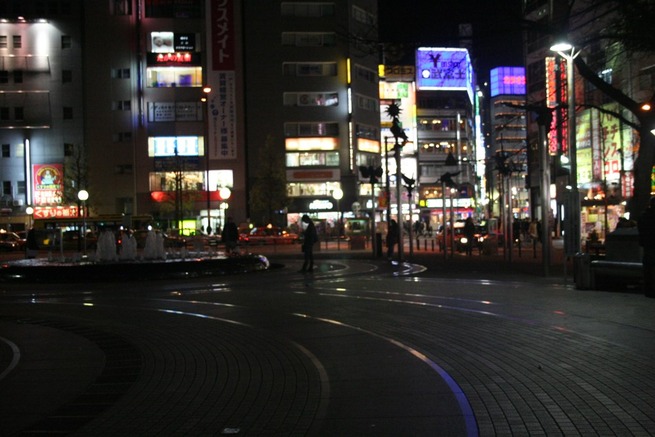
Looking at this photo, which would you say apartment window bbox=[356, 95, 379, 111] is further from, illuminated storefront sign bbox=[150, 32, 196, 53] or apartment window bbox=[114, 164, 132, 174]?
apartment window bbox=[114, 164, 132, 174]

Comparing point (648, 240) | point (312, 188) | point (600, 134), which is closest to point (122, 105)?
point (312, 188)

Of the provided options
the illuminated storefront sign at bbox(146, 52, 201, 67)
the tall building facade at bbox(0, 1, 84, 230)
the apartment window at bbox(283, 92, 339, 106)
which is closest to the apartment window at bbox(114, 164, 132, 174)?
the tall building facade at bbox(0, 1, 84, 230)

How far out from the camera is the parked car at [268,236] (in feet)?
196

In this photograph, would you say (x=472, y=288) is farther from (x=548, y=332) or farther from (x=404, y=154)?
(x=404, y=154)

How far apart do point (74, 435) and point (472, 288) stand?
14.3 m

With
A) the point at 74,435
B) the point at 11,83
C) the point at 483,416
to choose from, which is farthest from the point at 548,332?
the point at 11,83

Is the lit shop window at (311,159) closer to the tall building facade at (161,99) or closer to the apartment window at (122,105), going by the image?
the tall building facade at (161,99)

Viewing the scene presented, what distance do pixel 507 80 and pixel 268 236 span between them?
4972 inches

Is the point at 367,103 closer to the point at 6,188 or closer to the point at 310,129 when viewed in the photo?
the point at 310,129

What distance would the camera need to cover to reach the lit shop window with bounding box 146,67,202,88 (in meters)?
79.5

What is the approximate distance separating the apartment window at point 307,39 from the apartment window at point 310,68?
2065 millimetres

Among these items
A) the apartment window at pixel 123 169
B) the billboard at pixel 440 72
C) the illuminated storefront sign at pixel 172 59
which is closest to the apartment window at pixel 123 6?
the illuminated storefront sign at pixel 172 59

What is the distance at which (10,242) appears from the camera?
5922 cm

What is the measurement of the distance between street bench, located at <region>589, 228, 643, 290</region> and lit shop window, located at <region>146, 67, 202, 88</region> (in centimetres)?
6716
